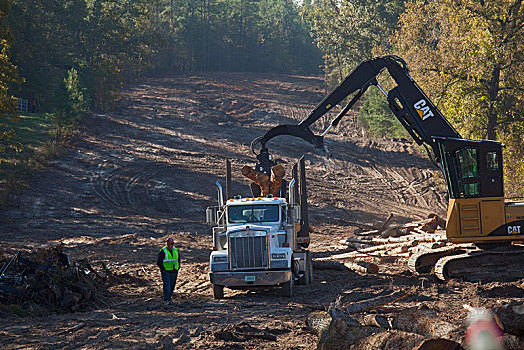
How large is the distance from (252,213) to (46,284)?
5572 mm

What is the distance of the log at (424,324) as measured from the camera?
25.5ft

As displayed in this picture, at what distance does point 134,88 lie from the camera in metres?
65.4

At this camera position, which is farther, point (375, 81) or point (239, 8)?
point (239, 8)

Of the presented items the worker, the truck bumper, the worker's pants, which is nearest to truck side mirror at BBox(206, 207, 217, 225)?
the worker

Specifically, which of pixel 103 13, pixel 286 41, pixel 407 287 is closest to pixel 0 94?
pixel 407 287

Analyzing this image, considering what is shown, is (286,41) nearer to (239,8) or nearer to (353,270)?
(239,8)

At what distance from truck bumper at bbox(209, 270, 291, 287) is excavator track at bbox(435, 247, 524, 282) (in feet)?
14.5

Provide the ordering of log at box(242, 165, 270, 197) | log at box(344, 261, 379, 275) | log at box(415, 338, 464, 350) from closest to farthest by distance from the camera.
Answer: log at box(415, 338, 464, 350) < log at box(344, 261, 379, 275) < log at box(242, 165, 270, 197)

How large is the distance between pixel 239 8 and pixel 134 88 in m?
42.6

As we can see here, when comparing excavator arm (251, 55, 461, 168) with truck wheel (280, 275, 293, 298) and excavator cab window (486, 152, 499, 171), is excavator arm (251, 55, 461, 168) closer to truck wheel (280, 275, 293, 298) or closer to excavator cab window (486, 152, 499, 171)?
excavator cab window (486, 152, 499, 171)

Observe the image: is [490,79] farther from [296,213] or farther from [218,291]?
[218,291]

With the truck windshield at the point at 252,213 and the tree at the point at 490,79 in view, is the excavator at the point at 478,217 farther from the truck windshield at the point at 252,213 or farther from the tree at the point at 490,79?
the tree at the point at 490,79

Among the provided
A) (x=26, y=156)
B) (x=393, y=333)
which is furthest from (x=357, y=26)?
(x=393, y=333)

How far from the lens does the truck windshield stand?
53.3ft
